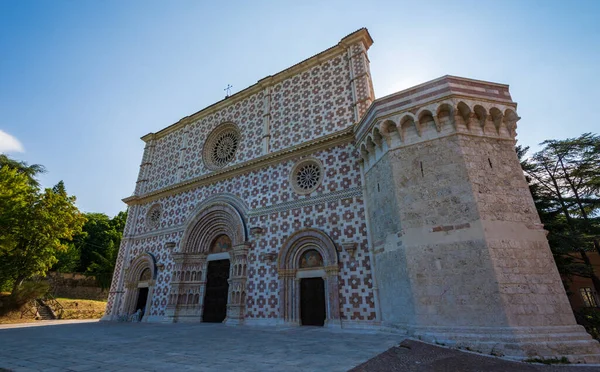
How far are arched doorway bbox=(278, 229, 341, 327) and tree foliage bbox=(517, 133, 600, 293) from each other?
8575mm

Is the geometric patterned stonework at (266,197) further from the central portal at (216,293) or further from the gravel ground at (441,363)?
the gravel ground at (441,363)

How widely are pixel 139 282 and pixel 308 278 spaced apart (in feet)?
35.7

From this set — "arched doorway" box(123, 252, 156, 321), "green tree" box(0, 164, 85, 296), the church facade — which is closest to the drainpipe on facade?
the church facade

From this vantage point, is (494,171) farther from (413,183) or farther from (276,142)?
(276,142)

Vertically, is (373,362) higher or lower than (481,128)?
lower

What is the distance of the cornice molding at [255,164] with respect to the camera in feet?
38.5

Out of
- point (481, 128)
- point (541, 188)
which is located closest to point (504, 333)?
point (481, 128)

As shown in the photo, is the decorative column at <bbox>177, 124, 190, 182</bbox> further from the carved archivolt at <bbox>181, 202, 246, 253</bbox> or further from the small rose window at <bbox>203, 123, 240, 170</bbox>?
the carved archivolt at <bbox>181, 202, 246, 253</bbox>

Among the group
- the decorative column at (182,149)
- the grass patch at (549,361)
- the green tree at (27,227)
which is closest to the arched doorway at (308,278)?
the grass patch at (549,361)

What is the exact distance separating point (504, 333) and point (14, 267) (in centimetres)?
2310

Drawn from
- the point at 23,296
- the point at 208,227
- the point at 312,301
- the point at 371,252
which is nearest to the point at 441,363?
Result: the point at 371,252

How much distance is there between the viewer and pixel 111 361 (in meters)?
4.64

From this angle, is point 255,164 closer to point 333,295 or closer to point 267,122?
point 267,122

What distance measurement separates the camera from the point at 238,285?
12.1m
